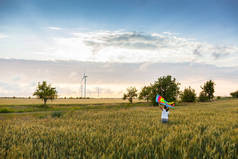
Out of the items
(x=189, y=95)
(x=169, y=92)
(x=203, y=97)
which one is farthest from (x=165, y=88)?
(x=203, y=97)

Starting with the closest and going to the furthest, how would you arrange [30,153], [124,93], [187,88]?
[30,153] < [187,88] < [124,93]

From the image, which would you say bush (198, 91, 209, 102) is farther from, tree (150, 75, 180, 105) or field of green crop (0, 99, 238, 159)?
field of green crop (0, 99, 238, 159)

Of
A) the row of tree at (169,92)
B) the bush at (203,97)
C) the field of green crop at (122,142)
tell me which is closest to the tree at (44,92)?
the row of tree at (169,92)

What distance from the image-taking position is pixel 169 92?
56.7m

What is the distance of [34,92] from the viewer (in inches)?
2350

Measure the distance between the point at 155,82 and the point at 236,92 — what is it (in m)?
75.3

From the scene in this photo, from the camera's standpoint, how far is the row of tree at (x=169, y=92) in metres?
57.9

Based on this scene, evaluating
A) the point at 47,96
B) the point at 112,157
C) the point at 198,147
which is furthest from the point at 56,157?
the point at 47,96

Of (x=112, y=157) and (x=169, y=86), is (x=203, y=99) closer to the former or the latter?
(x=169, y=86)

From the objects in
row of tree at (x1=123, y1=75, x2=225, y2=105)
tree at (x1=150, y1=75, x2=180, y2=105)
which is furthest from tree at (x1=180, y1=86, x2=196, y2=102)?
tree at (x1=150, y1=75, x2=180, y2=105)

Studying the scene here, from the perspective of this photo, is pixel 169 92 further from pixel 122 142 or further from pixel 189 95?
pixel 122 142

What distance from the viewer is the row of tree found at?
57906 mm

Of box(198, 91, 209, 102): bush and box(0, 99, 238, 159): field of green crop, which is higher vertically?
box(0, 99, 238, 159): field of green crop

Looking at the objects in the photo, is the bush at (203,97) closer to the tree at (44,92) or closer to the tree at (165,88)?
the tree at (165,88)
